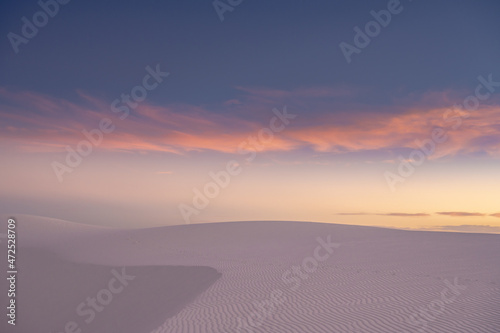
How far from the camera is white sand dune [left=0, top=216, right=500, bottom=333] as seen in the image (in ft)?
36.9

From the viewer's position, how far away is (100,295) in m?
19.9

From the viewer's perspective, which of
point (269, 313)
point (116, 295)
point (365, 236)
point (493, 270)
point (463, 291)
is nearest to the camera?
point (269, 313)

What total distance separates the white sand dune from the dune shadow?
0.07 m

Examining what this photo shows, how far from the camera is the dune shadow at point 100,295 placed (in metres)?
17.1

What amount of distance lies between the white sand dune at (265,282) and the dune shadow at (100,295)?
0.07 m

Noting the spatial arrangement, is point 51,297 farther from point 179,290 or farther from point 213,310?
point 213,310

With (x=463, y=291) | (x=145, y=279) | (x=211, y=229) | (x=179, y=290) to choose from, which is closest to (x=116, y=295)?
(x=145, y=279)

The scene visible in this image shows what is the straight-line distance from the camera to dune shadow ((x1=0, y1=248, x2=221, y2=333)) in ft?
56.0

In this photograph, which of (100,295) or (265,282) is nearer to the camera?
(265,282)

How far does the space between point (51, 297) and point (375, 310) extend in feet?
57.6

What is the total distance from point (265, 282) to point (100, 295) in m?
8.83

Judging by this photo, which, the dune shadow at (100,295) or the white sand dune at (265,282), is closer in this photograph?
the white sand dune at (265,282)

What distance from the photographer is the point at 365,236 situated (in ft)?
113

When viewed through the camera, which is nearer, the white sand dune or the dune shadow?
the white sand dune
